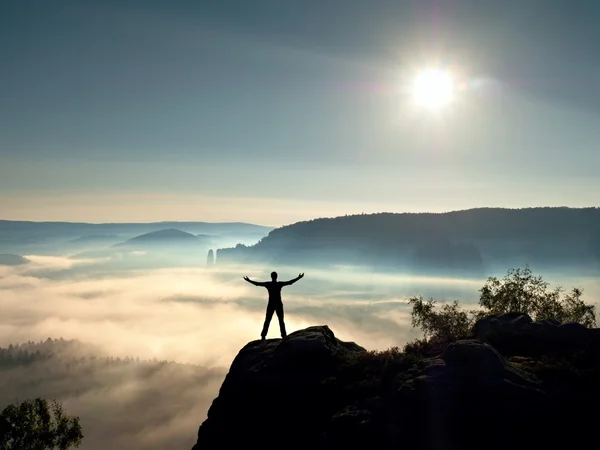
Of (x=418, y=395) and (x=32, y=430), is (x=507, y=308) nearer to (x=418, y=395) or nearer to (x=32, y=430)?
(x=418, y=395)

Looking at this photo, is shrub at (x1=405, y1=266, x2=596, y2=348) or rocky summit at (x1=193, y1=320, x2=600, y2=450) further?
shrub at (x1=405, y1=266, x2=596, y2=348)

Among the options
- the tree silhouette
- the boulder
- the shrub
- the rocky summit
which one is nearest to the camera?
the rocky summit

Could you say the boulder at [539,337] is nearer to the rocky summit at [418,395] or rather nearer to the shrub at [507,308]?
the rocky summit at [418,395]

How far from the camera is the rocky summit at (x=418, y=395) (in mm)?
14109

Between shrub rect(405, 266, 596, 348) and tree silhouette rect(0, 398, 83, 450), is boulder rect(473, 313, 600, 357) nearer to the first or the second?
shrub rect(405, 266, 596, 348)

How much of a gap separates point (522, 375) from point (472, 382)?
7.26ft

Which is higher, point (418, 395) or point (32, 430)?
point (418, 395)

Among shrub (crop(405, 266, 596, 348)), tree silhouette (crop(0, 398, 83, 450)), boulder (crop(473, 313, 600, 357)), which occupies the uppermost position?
boulder (crop(473, 313, 600, 357))

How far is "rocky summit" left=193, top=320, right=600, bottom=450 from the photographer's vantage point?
1411 cm

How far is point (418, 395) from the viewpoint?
15.7 meters

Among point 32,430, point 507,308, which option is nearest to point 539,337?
point 507,308

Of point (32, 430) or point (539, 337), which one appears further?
point (32, 430)

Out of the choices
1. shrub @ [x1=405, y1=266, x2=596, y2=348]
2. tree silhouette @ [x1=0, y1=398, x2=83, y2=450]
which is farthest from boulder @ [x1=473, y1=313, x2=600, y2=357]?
tree silhouette @ [x1=0, y1=398, x2=83, y2=450]

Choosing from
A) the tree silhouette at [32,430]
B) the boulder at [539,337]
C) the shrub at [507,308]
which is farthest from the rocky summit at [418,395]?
the shrub at [507,308]
